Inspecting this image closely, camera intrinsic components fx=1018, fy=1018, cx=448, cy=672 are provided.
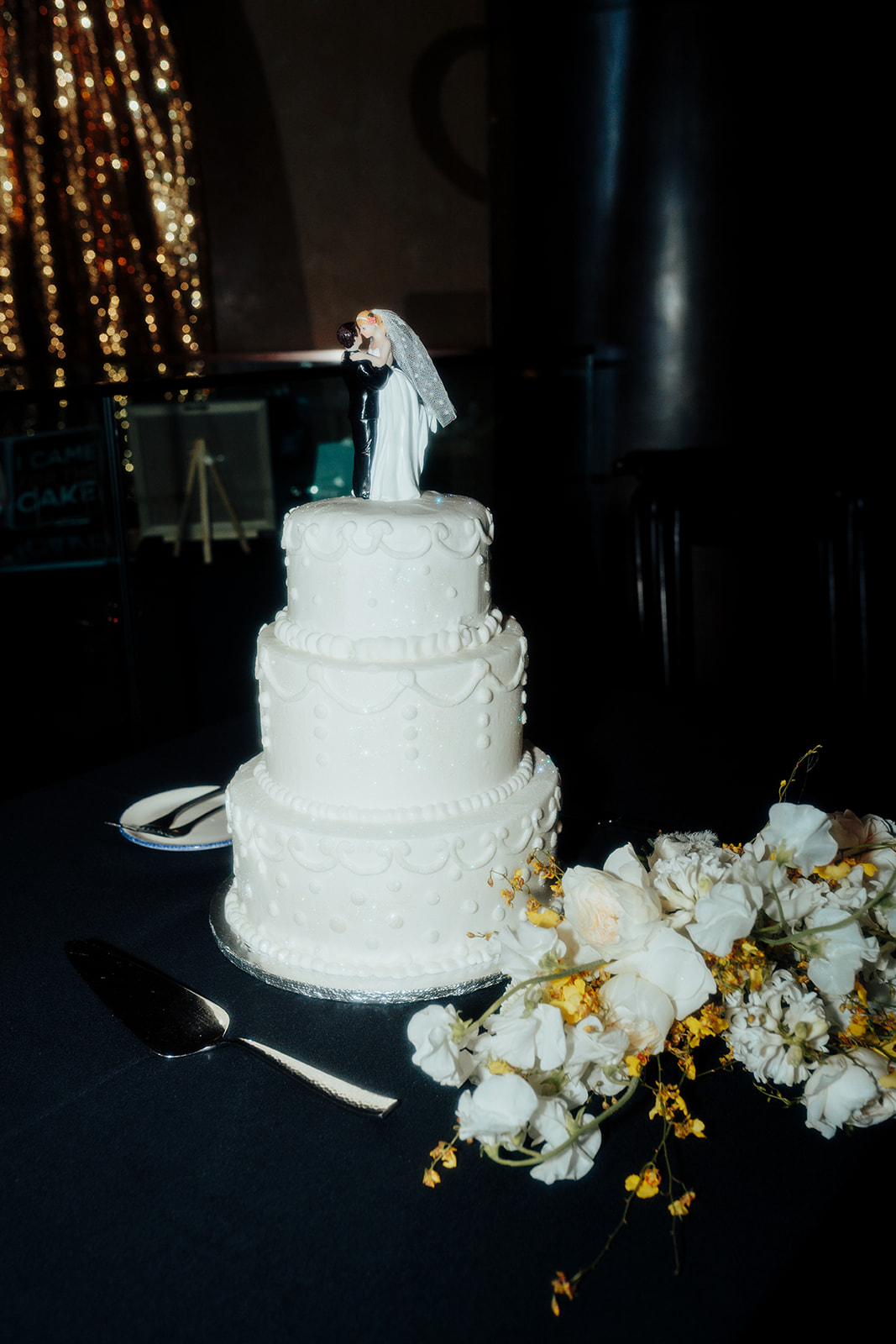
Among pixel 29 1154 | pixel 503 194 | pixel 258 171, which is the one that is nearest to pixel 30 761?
pixel 29 1154

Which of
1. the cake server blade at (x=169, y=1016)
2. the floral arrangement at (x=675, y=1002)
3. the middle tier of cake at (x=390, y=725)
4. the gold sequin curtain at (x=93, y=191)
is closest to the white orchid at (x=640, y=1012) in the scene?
the floral arrangement at (x=675, y=1002)

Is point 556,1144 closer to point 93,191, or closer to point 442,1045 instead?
point 442,1045

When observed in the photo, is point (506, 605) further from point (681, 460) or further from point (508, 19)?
point (508, 19)

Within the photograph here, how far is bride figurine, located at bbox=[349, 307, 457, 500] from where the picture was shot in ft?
4.36

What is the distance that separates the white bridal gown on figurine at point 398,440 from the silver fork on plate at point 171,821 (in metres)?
0.61

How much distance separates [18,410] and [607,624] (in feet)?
7.24

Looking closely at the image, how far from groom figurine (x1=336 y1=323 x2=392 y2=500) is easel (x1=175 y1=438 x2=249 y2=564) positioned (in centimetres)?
220

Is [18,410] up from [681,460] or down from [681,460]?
up

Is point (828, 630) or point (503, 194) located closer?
point (828, 630)

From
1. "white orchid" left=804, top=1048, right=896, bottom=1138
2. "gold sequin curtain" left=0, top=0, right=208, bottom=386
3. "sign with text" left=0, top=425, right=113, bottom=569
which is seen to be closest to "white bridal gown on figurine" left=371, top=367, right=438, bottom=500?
"white orchid" left=804, top=1048, right=896, bottom=1138

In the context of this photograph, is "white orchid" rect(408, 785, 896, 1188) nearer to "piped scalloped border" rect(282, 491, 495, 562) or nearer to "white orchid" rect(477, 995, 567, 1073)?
"white orchid" rect(477, 995, 567, 1073)

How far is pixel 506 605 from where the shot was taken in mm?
4223

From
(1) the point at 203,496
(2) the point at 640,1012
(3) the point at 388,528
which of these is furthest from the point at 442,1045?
(1) the point at 203,496

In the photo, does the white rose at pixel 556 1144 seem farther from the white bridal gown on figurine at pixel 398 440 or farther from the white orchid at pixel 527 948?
the white bridal gown on figurine at pixel 398 440
